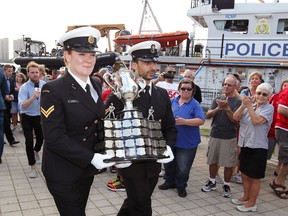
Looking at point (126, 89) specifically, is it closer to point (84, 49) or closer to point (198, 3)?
point (84, 49)

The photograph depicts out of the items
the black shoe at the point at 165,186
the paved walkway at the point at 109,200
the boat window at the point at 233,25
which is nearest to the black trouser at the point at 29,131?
the paved walkway at the point at 109,200

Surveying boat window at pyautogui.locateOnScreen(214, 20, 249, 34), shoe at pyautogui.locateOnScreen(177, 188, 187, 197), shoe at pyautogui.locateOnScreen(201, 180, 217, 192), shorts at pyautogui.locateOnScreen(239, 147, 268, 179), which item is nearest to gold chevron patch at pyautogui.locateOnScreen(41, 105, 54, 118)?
shorts at pyautogui.locateOnScreen(239, 147, 268, 179)

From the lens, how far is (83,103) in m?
2.06

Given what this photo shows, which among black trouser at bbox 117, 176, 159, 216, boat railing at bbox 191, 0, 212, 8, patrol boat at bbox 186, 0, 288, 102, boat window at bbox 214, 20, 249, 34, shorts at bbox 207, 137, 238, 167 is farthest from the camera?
boat railing at bbox 191, 0, 212, 8

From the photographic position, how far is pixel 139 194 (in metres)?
2.43

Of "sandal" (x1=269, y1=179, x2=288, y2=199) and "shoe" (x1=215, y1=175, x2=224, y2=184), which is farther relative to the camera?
"shoe" (x1=215, y1=175, x2=224, y2=184)

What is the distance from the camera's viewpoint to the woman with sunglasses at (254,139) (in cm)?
372

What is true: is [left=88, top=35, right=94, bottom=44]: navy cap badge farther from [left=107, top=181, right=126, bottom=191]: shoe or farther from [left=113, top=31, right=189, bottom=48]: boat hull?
[left=113, top=31, right=189, bottom=48]: boat hull

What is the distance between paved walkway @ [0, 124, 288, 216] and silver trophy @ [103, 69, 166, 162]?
177cm

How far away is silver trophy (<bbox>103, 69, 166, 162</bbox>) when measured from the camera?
2.00 m

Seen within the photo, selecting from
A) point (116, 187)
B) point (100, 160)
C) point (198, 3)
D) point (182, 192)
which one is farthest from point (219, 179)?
point (198, 3)

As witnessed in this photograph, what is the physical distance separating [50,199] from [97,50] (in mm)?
2593

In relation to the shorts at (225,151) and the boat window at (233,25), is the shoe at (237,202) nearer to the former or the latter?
the shorts at (225,151)

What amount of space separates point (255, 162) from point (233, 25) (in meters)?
10.6
